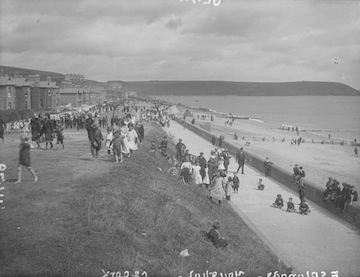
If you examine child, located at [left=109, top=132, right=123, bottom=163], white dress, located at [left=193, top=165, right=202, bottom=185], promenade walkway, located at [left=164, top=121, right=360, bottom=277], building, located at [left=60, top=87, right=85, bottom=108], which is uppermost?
building, located at [left=60, top=87, right=85, bottom=108]

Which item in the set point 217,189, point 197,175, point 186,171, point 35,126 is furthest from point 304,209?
point 35,126

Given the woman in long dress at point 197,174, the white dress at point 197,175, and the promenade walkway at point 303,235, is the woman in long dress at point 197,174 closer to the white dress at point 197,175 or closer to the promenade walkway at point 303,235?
the white dress at point 197,175

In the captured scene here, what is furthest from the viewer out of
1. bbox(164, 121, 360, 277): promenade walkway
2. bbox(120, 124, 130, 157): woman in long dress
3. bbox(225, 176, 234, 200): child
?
bbox(225, 176, 234, 200): child

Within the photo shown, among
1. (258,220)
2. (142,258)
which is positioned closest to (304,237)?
(258,220)

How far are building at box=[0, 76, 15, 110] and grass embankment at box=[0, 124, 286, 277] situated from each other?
33162 millimetres

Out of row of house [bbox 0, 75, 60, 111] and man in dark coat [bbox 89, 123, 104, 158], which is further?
row of house [bbox 0, 75, 60, 111]

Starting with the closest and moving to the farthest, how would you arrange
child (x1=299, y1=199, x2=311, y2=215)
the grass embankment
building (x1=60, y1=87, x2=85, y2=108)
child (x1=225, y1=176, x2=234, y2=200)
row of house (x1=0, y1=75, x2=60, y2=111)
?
the grass embankment
child (x1=299, y1=199, x2=311, y2=215)
child (x1=225, y1=176, x2=234, y2=200)
row of house (x1=0, y1=75, x2=60, y2=111)
building (x1=60, y1=87, x2=85, y2=108)

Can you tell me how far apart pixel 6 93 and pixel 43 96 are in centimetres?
1308

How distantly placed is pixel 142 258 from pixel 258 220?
6.65m

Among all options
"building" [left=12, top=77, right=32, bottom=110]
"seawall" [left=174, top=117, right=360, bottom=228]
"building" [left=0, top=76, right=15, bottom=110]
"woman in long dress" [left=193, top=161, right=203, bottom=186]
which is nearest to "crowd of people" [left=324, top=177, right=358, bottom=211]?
"seawall" [left=174, top=117, right=360, bottom=228]

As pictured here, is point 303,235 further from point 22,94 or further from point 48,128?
point 22,94

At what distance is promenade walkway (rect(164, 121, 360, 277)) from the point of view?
32.1 feet

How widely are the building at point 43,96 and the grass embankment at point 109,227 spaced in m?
44.7

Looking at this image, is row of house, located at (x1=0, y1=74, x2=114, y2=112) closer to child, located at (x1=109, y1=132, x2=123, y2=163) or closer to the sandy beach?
the sandy beach
